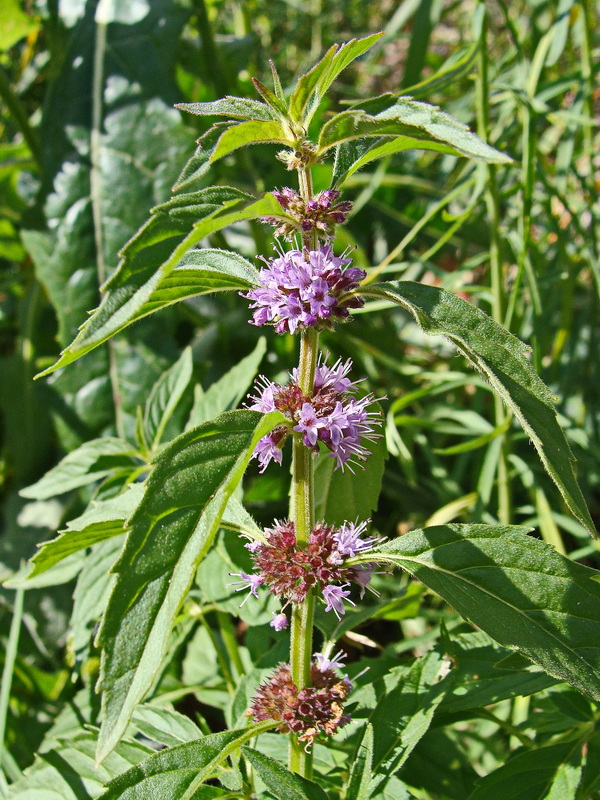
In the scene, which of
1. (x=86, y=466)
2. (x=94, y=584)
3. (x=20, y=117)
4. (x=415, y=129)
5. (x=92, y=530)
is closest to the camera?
(x=415, y=129)

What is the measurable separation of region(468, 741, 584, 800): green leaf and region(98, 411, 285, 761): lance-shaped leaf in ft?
1.57

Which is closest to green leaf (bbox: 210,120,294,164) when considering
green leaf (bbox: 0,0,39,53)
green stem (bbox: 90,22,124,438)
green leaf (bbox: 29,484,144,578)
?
green leaf (bbox: 29,484,144,578)

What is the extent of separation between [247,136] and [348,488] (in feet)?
1.64

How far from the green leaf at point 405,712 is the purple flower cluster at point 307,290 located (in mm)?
458


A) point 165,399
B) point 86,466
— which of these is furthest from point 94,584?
point 165,399

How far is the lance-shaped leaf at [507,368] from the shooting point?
0.63m

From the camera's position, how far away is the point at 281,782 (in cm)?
76

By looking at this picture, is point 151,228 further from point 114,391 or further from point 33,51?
point 33,51

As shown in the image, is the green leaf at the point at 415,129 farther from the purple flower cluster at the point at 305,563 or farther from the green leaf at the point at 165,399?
the green leaf at the point at 165,399

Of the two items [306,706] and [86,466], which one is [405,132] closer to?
[306,706]

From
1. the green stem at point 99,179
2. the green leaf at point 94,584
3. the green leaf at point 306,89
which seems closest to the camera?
the green leaf at point 306,89

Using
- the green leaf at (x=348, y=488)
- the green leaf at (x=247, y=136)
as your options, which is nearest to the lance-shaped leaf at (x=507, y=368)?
the green leaf at (x=247, y=136)

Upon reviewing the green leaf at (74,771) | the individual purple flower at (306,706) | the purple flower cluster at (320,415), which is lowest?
the green leaf at (74,771)

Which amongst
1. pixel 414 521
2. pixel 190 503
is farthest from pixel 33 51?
pixel 190 503
